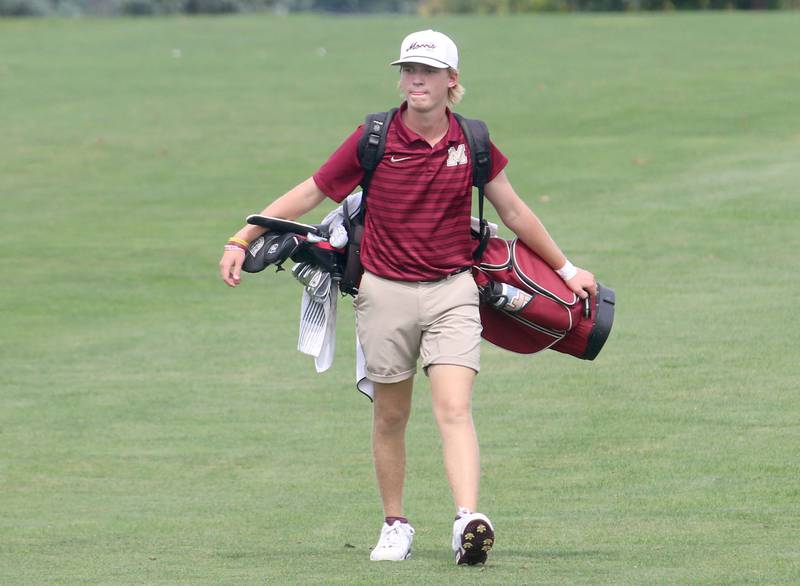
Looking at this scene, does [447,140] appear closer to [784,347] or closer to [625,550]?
[625,550]

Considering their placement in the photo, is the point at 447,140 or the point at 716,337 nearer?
the point at 447,140

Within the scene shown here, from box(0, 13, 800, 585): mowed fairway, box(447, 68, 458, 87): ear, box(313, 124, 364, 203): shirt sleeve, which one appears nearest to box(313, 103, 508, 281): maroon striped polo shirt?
box(313, 124, 364, 203): shirt sleeve

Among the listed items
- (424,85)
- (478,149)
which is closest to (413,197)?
(478,149)

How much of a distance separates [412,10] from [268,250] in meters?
77.3

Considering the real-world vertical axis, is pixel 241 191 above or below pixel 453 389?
below

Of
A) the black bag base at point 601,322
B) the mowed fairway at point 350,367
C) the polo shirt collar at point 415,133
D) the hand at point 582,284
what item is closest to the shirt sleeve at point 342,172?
the polo shirt collar at point 415,133

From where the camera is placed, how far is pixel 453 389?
6977mm

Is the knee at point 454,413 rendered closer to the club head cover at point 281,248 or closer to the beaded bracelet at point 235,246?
the club head cover at point 281,248

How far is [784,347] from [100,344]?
221 inches

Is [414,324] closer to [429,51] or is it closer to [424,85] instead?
[424,85]

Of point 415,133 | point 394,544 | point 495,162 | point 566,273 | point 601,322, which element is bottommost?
point 394,544

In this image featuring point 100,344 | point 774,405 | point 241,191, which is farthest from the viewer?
point 241,191

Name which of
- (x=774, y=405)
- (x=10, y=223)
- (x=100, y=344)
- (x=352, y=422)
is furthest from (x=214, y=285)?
(x=774, y=405)

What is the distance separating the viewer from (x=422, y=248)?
7.00m
